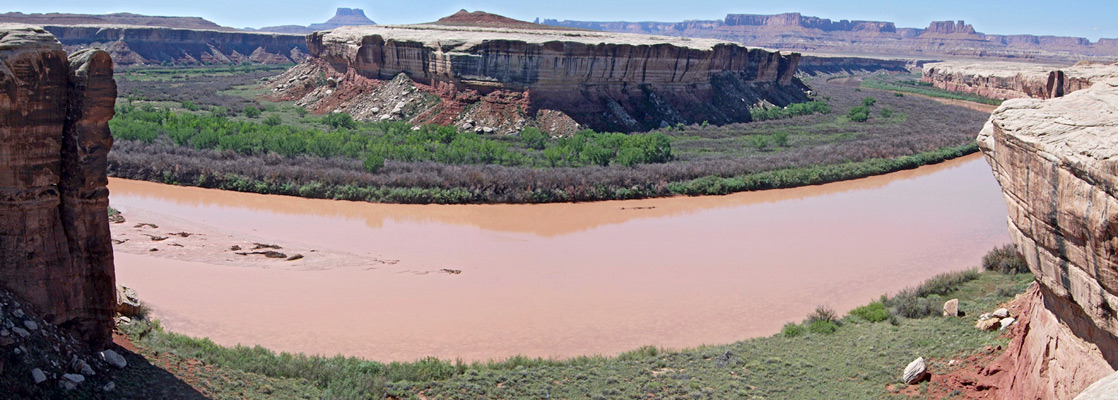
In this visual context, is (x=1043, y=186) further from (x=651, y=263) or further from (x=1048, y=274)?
(x=651, y=263)

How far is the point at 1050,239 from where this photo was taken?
686 centimetres

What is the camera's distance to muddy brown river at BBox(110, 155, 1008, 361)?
13609 millimetres

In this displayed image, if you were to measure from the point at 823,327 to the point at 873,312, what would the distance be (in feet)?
3.97

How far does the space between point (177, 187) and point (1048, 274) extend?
23.4m

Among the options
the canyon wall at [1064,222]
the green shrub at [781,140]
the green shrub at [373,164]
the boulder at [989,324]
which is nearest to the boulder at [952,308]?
the boulder at [989,324]

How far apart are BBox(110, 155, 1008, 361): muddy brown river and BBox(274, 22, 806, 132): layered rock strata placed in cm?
1296

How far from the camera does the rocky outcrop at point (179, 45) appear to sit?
7450 centimetres

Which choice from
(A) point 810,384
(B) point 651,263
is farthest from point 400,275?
(A) point 810,384

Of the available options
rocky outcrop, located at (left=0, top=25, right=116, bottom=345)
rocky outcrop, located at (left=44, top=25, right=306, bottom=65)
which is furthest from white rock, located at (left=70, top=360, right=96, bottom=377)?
rocky outcrop, located at (left=44, top=25, right=306, bottom=65)

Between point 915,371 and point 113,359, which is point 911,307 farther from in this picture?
point 113,359

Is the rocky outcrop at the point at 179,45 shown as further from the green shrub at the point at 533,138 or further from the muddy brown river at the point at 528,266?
the muddy brown river at the point at 528,266

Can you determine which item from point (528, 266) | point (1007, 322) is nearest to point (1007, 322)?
point (1007, 322)

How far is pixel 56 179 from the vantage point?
28.2ft

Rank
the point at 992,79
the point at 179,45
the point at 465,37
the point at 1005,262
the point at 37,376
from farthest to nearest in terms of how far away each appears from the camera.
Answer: the point at 179,45, the point at 992,79, the point at 465,37, the point at 1005,262, the point at 37,376
